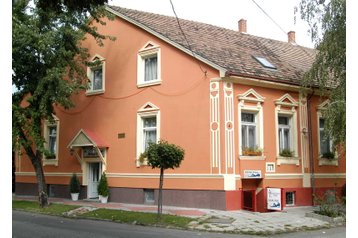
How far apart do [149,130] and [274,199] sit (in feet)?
20.9

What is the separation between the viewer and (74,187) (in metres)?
21.7

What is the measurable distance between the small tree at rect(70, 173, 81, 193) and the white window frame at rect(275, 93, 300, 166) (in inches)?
387

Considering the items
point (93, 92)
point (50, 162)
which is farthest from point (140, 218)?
Answer: point (50, 162)

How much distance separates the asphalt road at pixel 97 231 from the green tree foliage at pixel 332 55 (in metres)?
3.49

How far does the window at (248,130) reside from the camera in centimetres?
1778

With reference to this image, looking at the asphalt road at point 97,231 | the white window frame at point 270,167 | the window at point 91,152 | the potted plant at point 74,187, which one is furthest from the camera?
the potted plant at point 74,187

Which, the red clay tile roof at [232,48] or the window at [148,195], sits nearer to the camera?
the red clay tile roof at [232,48]

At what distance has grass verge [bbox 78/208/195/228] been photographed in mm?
13930

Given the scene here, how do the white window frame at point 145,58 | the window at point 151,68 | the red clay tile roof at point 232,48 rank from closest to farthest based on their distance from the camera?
the red clay tile roof at point 232,48, the white window frame at point 145,58, the window at point 151,68

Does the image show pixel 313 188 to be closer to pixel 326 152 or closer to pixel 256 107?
pixel 326 152

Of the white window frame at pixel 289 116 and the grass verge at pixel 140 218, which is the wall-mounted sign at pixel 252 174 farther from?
the grass verge at pixel 140 218

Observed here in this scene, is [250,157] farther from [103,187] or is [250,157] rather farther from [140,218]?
[103,187]

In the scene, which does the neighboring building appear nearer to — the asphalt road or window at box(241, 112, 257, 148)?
window at box(241, 112, 257, 148)

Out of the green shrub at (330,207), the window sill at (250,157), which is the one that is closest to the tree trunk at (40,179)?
the window sill at (250,157)
